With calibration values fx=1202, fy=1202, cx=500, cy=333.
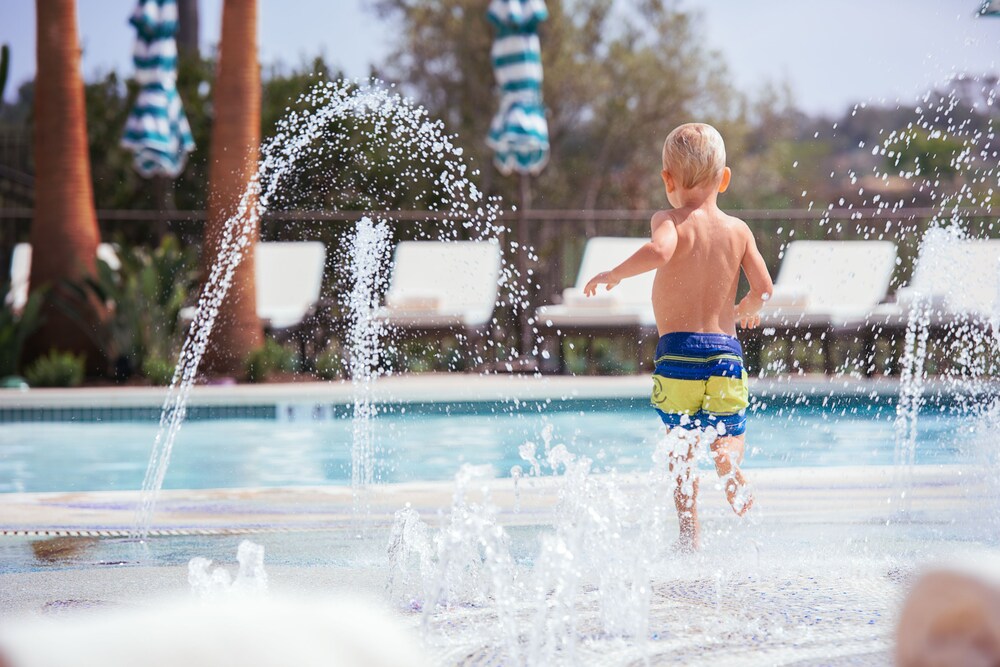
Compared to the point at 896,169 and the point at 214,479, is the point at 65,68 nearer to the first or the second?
the point at 214,479

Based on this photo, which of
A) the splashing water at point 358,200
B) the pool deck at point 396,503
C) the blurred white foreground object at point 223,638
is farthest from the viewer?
the splashing water at point 358,200

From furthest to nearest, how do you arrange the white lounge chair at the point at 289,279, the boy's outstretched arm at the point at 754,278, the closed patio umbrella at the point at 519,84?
the closed patio umbrella at the point at 519,84 < the white lounge chair at the point at 289,279 < the boy's outstretched arm at the point at 754,278

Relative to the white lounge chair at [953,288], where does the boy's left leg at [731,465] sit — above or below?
below

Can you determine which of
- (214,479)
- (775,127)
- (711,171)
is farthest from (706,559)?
(775,127)

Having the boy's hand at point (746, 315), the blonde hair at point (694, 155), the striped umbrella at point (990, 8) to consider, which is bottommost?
the boy's hand at point (746, 315)

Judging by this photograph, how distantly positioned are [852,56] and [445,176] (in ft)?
34.3

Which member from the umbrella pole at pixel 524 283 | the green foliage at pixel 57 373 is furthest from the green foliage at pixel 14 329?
the umbrella pole at pixel 524 283

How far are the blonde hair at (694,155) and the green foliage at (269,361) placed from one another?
20.2 feet

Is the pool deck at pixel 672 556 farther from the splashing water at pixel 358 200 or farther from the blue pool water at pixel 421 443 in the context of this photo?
the blue pool water at pixel 421 443

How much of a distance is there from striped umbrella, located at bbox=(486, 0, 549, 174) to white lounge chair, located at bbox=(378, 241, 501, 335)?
1.18 meters

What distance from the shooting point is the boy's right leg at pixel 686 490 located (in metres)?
3.19

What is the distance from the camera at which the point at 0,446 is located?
6840 millimetres

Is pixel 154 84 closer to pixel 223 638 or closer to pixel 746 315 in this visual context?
pixel 746 315

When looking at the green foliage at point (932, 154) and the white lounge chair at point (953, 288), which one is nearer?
the white lounge chair at point (953, 288)
